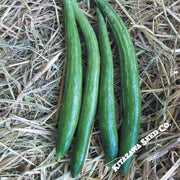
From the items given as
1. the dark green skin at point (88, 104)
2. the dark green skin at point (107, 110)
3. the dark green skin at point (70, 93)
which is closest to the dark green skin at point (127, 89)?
the dark green skin at point (107, 110)

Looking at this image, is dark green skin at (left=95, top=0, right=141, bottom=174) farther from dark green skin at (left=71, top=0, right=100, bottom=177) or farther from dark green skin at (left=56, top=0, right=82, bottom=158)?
dark green skin at (left=56, top=0, right=82, bottom=158)

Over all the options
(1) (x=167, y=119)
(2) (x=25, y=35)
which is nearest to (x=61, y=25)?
(2) (x=25, y=35)

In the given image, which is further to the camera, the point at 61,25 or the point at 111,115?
the point at 61,25

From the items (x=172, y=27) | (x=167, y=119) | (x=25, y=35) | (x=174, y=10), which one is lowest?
(x=167, y=119)

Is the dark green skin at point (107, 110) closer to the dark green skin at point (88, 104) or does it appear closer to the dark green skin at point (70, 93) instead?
the dark green skin at point (88, 104)

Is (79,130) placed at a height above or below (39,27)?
below

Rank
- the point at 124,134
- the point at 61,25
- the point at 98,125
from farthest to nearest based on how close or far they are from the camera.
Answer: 1. the point at 61,25
2. the point at 98,125
3. the point at 124,134

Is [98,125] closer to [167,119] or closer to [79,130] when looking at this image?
[79,130]
